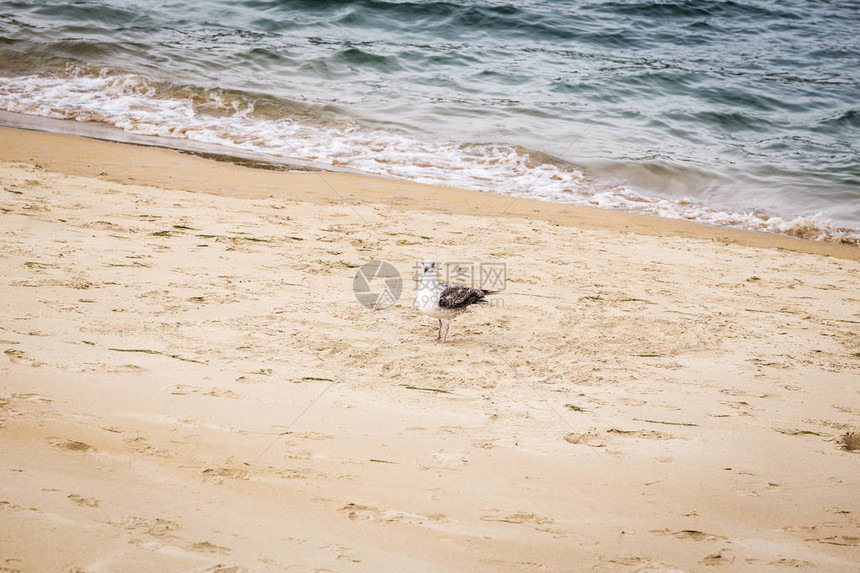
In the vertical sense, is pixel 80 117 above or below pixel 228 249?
above

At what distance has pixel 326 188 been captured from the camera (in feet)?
25.0

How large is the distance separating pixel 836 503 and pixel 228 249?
172 inches

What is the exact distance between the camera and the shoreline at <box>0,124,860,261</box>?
7211 millimetres

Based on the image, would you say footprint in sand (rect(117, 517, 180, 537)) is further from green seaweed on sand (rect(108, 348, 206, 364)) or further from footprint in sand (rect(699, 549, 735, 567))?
footprint in sand (rect(699, 549, 735, 567))

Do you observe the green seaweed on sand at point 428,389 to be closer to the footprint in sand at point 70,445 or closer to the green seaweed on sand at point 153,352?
the green seaweed on sand at point 153,352

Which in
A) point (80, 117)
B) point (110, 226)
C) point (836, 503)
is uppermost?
point (80, 117)

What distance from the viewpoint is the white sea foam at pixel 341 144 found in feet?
27.9

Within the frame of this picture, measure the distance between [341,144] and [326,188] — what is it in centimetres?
247

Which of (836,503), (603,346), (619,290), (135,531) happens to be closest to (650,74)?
(619,290)

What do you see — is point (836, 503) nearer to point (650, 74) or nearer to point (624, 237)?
point (624, 237)

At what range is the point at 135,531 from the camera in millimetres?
2297

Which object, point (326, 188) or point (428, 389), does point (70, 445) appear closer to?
point (428, 389)

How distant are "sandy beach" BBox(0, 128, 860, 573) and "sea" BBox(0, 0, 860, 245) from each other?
3267 millimetres

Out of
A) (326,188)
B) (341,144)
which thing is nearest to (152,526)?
(326,188)
